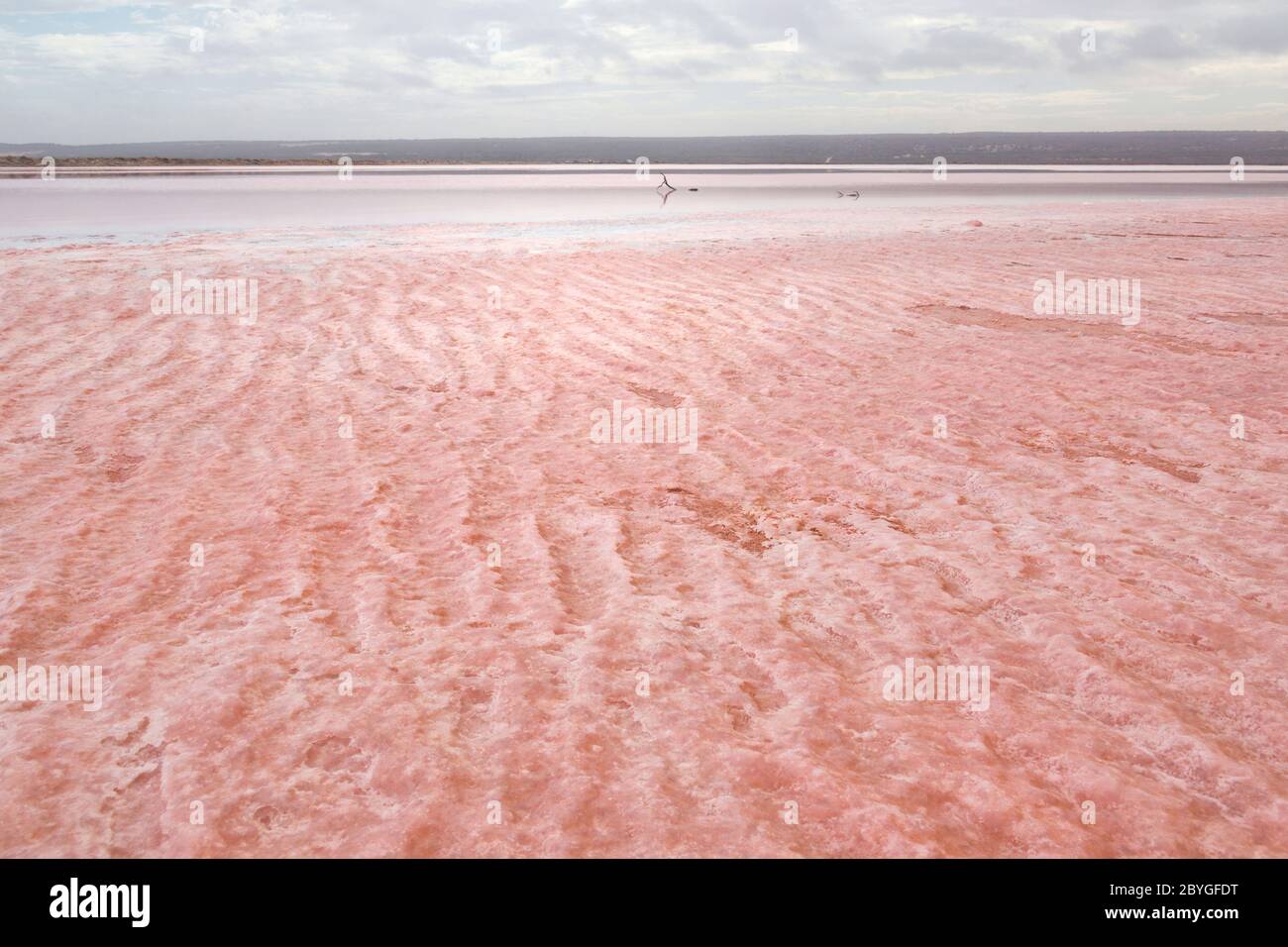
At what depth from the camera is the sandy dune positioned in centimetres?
263

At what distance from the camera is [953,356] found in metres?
7.85

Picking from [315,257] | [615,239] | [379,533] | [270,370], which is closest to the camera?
[379,533]

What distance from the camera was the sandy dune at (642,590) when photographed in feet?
8.63

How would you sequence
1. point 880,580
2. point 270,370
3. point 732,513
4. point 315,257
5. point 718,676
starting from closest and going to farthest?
1. point 718,676
2. point 880,580
3. point 732,513
4. point 270,370
5. point 315,257

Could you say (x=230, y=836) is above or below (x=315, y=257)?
below

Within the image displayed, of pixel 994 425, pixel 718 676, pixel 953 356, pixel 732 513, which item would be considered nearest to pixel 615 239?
pixel 953 356

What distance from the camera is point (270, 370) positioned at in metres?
7.39

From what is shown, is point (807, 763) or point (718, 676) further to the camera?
point (718, 676)

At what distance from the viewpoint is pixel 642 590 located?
398 centimetres

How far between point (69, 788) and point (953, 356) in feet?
22.9

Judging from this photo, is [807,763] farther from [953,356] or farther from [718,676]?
[953,356]

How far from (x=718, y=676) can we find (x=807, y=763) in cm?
58
